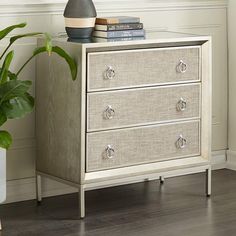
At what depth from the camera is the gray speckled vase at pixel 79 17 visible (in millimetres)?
3574

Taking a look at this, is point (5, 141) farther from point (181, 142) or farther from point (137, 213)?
point (181, 142)

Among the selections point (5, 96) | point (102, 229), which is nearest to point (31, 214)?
point (102, 229)

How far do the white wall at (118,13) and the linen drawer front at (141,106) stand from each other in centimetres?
49

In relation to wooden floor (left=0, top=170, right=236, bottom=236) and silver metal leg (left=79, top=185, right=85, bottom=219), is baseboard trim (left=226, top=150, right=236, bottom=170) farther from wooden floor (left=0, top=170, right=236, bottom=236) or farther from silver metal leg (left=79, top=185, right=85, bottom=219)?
silver metal leg (left=79, top=185, right=85, bottom=219)

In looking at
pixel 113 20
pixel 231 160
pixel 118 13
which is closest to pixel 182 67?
pixel 113 20

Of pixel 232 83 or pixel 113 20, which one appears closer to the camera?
pixel 113 20

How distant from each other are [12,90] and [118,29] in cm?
65

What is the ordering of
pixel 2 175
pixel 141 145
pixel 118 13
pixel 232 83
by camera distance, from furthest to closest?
pixel 232 83, pixel 118 13, pixel 141 145, pixel 2 175

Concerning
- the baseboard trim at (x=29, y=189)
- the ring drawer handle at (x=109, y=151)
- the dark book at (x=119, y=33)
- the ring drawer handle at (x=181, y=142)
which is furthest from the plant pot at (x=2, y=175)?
the ring drawer handle at (x=181, y=142)

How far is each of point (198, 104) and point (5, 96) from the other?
3.44 feet

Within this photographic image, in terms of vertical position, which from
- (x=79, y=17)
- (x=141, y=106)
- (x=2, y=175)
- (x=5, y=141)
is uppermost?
(x=79, y=17)

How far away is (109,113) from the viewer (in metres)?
3.50

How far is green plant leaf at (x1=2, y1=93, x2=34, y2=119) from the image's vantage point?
323 cm

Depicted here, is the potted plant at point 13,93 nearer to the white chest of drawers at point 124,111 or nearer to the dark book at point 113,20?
the white chest of drawers at point 124,111
